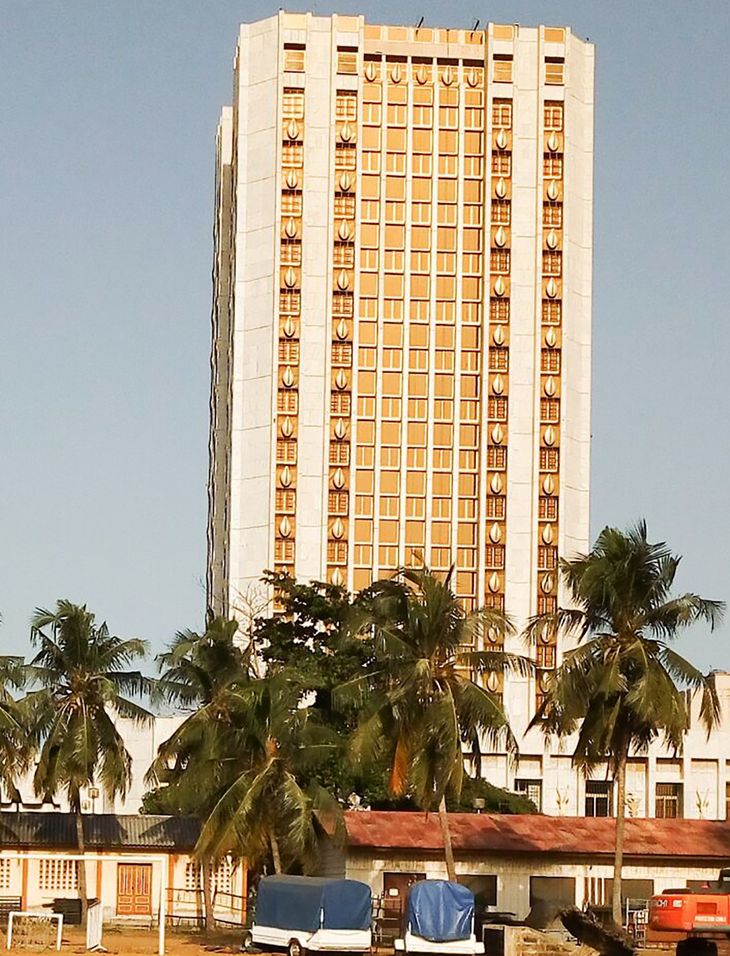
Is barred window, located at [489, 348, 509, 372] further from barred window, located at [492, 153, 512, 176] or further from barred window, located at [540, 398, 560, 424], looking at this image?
barred window, located at [492, 153, 512, 176]

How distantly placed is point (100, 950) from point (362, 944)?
819cm

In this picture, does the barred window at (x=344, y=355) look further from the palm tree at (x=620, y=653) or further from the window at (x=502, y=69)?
the palm tree at (x=620, y=653)

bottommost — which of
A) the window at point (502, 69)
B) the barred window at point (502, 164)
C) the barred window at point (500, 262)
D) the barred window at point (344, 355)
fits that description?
the barred window at point (344, 355)

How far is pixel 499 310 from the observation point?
131 m

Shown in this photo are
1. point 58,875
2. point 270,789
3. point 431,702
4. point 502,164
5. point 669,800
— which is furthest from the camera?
point 502,164

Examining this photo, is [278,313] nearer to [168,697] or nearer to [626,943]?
[168,697]

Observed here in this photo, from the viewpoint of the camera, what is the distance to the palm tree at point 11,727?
214 feet

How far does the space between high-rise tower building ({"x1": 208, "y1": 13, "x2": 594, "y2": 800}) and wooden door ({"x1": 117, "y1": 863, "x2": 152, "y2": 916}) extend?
181ft

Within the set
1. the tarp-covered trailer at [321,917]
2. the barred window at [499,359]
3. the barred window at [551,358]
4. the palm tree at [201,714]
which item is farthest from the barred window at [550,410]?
the tarp-covered trailer at [321,917]

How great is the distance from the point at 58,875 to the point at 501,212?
7125 cm

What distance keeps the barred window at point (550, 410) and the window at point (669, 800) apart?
2556 cm

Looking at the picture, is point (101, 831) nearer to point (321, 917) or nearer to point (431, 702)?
point (431, 702)

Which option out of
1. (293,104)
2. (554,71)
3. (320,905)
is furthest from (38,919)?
(554,71)

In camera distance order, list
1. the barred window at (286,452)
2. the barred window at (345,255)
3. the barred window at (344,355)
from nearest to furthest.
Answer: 1. the barred window at (286,452)
2. the barred window at (344,355)
3. the barred window at (345,255)
